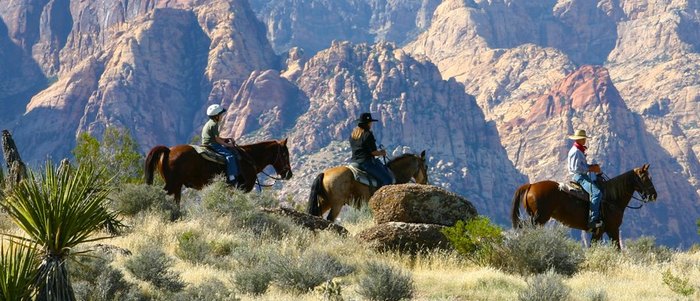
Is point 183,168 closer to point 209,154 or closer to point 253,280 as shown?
point 209,154

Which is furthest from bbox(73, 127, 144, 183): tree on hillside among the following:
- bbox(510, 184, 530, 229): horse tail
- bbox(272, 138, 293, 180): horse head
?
bbox(510, 184, 530, 229): horse tail

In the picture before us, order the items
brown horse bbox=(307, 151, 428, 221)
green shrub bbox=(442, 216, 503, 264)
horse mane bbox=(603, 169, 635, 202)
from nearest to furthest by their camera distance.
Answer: green shrub bbox=(442, 216, 503, 264)
horse mane bbox=(603, 169, 635, 202)
brown horse bbox=(307, 151, 428, 221)

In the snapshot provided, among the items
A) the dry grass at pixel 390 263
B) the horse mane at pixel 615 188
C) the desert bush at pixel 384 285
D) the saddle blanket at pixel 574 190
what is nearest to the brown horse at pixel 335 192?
the dry grass at pixel 390 263

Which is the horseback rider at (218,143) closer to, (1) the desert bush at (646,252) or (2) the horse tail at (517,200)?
(2) the horse tail at (517,200)

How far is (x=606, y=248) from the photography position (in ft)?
56.9

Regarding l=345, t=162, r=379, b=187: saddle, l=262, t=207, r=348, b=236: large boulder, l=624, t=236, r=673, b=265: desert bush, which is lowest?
l=624, t=236, r=673, b=265: desert bush

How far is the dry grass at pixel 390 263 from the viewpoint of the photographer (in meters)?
13.6

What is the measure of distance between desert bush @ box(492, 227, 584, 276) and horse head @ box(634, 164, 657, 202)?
21.4 ft

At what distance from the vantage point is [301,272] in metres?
13.6

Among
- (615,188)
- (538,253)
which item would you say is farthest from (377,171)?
(538,253)

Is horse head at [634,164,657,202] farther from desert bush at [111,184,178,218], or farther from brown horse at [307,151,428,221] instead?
desert bush at [111,184,178,218]

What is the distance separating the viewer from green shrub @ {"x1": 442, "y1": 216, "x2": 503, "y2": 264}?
1617 centimetres

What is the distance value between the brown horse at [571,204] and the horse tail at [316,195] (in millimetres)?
4479

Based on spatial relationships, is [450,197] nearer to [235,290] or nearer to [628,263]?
[628,263]
